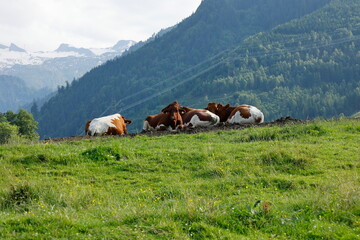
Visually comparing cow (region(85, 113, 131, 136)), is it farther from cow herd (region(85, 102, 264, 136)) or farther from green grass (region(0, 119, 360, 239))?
green grass (region(0, 119, 360, 239))

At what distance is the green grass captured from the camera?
23.0 feet

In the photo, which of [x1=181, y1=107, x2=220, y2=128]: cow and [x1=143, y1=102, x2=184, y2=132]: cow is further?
[x1=181, y1=107, x2=220, y2=128]: cow

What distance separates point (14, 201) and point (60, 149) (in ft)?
21.6

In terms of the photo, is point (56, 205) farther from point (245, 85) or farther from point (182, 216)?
point (245, 85)

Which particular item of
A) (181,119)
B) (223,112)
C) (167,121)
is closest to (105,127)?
(167,121)

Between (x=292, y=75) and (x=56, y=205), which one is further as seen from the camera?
(x=292, y=75)

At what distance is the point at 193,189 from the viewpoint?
1035 cm

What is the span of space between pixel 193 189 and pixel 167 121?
14.1 meters

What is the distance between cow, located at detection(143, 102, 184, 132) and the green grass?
5.30m

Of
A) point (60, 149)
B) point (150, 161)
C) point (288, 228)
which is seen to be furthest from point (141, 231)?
point (60, 149)

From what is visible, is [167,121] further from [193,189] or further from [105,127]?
[193,189]

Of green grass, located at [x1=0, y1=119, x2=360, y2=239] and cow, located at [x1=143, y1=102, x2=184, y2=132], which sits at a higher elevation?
cow, located at [x1=143, y1=102, x2=184, y2=132]

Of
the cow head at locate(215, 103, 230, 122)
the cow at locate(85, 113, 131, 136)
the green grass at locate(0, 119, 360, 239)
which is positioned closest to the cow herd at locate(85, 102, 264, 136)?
the cow at locate(85, 113, 131, 136)

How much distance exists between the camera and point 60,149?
1595 cm
